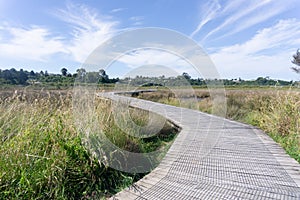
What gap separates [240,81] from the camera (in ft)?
80.0

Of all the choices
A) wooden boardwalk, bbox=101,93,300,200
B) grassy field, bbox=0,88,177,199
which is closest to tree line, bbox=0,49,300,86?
grassy field, bbox=0,88,177,199

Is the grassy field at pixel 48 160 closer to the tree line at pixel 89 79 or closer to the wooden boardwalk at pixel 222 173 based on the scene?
the wooden boardwalk at pixel 222 173

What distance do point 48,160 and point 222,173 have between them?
235cm

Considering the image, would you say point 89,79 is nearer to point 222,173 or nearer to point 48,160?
point 48,160

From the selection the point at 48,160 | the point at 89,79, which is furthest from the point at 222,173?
the point at 89,79

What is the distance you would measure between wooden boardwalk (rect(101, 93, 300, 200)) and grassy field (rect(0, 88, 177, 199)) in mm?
563

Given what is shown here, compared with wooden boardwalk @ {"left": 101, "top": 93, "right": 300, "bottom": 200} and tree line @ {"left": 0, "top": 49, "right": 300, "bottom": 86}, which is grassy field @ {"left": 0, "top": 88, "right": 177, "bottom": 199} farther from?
tree line @ {"left": 0, "top": 49, "right": 300, "bottom": 86}

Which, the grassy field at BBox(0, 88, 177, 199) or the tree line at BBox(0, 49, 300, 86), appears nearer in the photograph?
the grassy field at BBox(0, 88, 177, 199)

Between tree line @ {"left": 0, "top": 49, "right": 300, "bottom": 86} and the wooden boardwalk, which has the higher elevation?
tree line @ {"left": 0, "top": 49, "right": 300, "bottom": 86}

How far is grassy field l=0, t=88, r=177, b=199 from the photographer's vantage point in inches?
95.1

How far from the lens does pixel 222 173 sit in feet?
9.52

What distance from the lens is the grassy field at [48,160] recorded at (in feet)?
7.93

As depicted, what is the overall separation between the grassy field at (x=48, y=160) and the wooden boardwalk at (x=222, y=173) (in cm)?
56

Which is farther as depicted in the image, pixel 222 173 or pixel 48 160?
pixel 222 173
